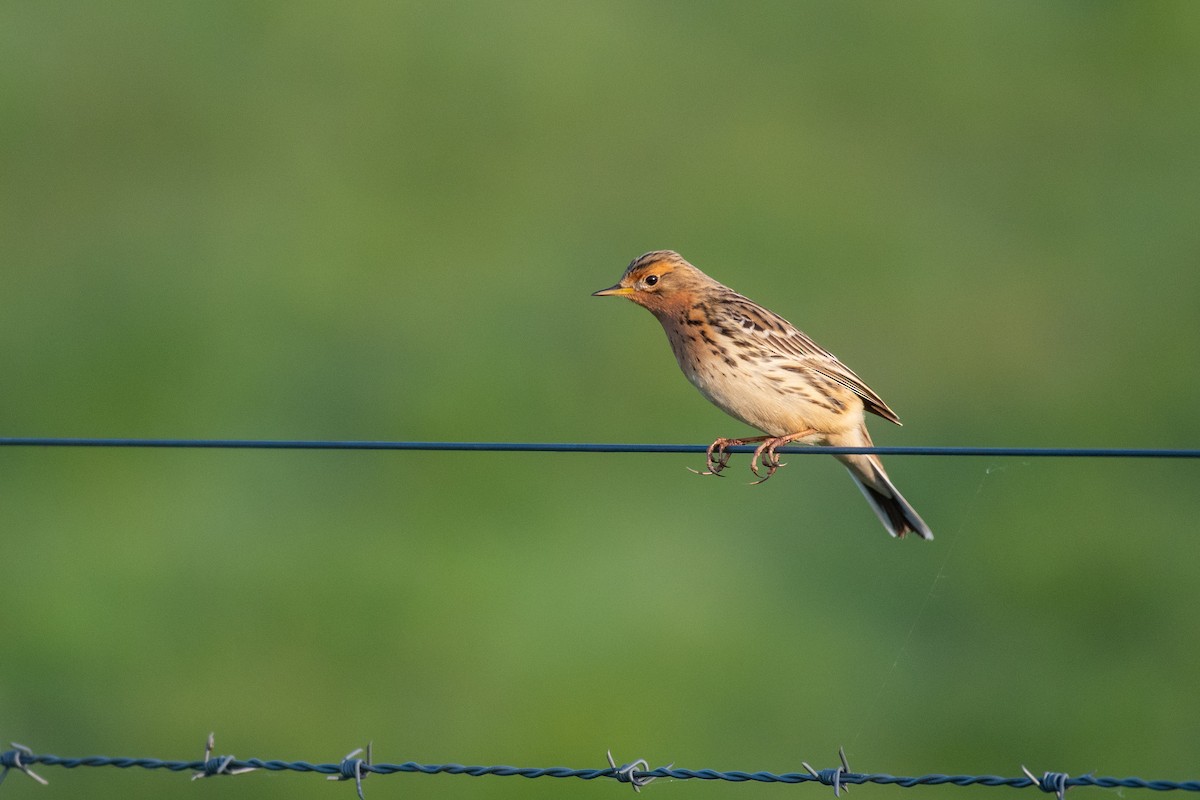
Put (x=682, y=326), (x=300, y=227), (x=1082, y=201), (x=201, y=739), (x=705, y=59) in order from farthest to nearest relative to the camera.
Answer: (x=705, y=59) < (x=1082, y=201) < (x=300, y=227) < (x=201, y=739) < (x=682, y=326)

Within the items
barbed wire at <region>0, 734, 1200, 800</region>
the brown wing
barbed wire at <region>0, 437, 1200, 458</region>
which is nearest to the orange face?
the brown wing

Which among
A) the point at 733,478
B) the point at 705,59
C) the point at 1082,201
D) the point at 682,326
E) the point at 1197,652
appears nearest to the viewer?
the point at 682,326

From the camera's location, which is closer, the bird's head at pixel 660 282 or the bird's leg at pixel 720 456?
the bird's leg at pixel 720 456

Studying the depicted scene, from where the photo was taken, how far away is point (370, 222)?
73.0ft

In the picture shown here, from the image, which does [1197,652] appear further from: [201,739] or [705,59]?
[705,59]

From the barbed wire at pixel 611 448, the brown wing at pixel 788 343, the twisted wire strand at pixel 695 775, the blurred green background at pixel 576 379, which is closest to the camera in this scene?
the twisted wire strand at pixel 695 775

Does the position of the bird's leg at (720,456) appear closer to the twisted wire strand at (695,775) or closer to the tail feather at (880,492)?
the tail feather at (880,492)

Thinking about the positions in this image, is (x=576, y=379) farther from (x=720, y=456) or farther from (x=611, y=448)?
(x=611, y=448)

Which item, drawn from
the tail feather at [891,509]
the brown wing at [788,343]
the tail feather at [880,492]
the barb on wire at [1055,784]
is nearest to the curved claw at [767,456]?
the brown wing at [788,343]

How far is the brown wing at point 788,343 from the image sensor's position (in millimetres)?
8953

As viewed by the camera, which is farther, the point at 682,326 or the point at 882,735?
the point at 882,735

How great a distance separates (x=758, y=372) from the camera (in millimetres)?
8773

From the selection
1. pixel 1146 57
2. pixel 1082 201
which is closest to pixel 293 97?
pixel 1082 201

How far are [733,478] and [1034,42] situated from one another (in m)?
13.7
